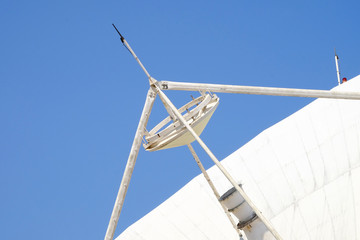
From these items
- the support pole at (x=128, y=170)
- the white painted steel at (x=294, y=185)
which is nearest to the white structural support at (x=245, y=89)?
the support pole at (x=128, y=170)

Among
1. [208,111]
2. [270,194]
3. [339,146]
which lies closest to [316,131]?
[339,146]

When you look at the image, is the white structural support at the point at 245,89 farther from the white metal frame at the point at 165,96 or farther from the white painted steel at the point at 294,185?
the white painted steel at the point at 294,185

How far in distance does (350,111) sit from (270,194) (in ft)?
13.6

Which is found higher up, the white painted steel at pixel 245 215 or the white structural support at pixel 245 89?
the white structural support at pixel 245 89

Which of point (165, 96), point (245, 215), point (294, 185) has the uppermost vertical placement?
point (165, 96)

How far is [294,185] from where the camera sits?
1163 inches

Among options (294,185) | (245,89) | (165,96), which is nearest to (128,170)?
(165,96)

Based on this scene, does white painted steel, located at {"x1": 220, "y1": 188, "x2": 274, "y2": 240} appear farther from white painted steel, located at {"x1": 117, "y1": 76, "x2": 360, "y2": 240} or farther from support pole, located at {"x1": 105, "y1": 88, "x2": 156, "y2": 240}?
support pole, located at {"x1": 105, "y1": 88, "x2": 156, "y2": 240}

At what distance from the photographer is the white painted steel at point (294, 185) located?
28.8 m

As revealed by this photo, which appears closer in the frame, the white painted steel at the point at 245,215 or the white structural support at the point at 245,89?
the white structural support at the point at 245,89

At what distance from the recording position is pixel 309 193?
96.1 ft

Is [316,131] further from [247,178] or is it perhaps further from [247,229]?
[247,229]

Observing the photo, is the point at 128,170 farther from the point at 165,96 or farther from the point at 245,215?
the point at 245,215

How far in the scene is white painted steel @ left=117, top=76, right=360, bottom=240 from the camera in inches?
1132
